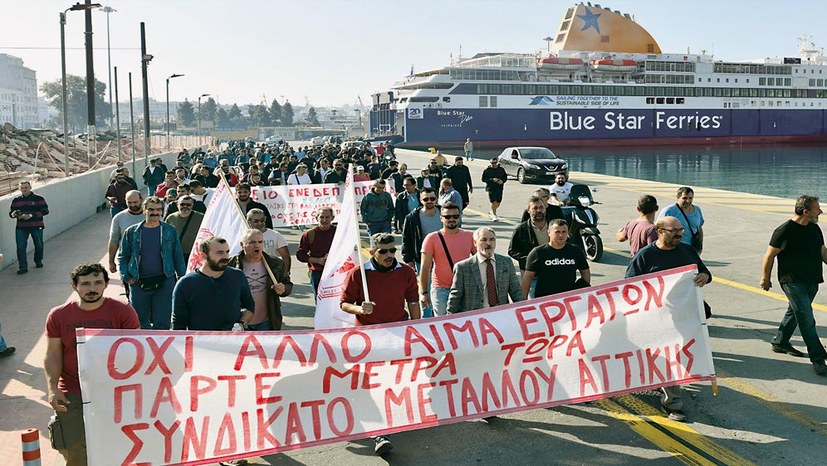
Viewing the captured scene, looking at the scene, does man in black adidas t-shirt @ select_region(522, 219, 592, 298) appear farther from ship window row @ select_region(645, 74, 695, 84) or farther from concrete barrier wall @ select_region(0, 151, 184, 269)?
ship window row @ select_region(645, 74, 695, 84)

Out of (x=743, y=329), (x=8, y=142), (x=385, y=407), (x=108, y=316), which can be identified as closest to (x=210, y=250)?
(x=108, y=316)

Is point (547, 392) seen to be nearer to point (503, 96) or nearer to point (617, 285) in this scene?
point (617, 285)

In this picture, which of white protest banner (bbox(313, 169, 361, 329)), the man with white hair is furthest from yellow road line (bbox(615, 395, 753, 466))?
the man with white hair

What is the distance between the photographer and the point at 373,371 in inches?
203

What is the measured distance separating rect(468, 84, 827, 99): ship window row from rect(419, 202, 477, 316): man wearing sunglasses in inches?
3037

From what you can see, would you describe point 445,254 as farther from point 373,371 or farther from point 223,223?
point 223,223

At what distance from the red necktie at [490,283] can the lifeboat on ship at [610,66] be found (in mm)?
87352

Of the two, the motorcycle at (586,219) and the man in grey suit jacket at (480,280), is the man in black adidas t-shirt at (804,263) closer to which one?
the man in grey suit jacket at (480,280)

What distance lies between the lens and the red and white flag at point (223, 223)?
748 centimetres

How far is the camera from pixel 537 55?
8844 cm

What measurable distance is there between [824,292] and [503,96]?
75430mm

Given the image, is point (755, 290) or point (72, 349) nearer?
point (72, 349)

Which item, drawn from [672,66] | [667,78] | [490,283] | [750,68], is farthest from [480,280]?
[750,68]

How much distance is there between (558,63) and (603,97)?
20.8ft
